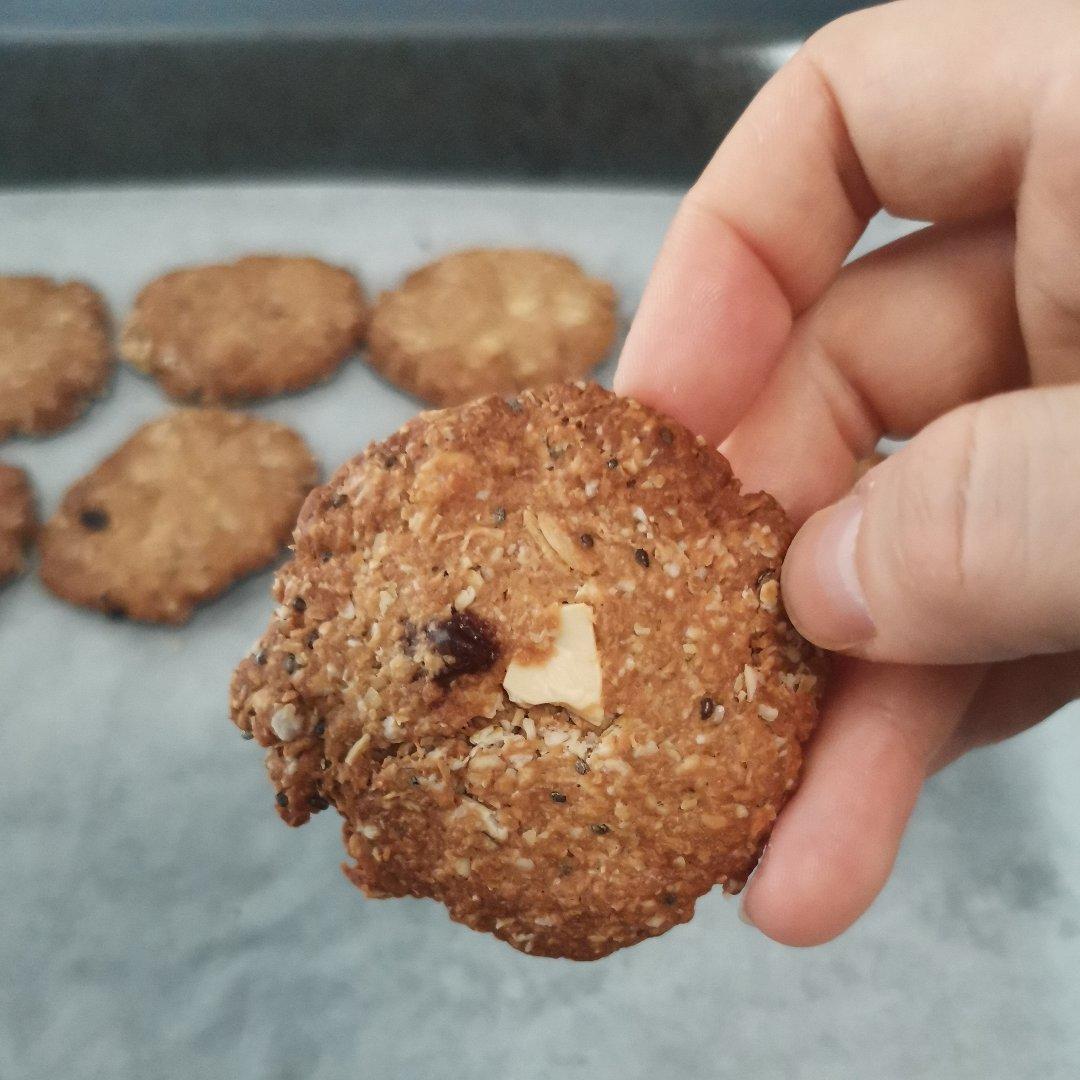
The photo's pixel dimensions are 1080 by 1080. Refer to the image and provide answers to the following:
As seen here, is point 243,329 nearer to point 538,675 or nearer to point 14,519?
point 14,519

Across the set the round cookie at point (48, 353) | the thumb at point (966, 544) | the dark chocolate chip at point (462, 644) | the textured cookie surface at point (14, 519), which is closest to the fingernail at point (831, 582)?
the thumb at point (966, 544)

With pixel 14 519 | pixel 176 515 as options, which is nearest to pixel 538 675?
pixel 176 515

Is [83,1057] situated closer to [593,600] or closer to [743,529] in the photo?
[593,600]

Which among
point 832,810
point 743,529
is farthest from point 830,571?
point 832,810

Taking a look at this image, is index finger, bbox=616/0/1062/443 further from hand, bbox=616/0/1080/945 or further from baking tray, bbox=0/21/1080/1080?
baking tray, bbox=0/21/1080/1080

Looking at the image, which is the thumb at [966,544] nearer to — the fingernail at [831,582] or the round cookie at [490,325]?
the fingernail at [831,582]

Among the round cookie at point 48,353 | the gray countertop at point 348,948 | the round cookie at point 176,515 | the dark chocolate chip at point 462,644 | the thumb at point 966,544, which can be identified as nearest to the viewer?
the thumb at point 966,544

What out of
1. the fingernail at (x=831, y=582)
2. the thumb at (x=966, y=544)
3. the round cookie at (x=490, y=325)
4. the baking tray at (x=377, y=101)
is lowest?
the round cookie at (x=490, y=325)

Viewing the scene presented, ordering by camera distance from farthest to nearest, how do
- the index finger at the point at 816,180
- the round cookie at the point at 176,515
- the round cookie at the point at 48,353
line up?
the round cookie at the point at 48,353, the round cookie at the point at 176,515, the index finger at the point at 816,180
